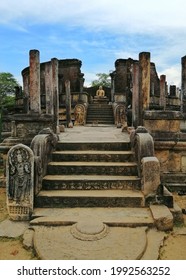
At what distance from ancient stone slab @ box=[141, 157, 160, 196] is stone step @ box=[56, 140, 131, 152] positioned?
1.45 metres

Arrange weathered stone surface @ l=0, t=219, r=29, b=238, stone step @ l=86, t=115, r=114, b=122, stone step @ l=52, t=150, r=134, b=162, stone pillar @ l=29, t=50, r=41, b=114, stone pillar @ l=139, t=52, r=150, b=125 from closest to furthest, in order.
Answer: weathered stone surface @ l=0, t=219, r=29, b=238 → stone step @ l=52, t=150, r=134, b=162 → stone pillar @ l=139, t=52, r=150, b=125 → stone pillar @ l=29, t=50, r=41, b=114 → stone step @ l=86, t=115, r=114, b=122

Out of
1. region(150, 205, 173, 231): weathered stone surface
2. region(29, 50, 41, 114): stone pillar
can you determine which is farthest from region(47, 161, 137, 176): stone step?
region(29, 50, 41, 114): stone pillar

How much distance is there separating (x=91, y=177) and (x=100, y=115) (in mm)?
13859

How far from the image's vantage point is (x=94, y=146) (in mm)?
6039

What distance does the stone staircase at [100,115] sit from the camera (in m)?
17.6

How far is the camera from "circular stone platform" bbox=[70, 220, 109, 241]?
3442mm

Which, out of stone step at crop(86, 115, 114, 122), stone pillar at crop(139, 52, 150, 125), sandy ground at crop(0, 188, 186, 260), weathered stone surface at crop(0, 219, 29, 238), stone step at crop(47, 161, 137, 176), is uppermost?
stone pillar at crop(139, 52, 150, 125)

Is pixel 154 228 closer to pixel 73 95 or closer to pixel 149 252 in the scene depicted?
pixel 149 252

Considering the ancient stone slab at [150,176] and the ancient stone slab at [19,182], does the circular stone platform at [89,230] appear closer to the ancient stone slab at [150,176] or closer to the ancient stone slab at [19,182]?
the ancient stone slab at [19,182]

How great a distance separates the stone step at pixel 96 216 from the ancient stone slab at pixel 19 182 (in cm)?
22

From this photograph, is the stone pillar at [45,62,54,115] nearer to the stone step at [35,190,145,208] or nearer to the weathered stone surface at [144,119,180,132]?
the weathered stone surface at [144,119,180,132]

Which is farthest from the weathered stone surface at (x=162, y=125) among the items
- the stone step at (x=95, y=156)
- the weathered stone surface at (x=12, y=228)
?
the weathered stone surface at (x=12, y=228)

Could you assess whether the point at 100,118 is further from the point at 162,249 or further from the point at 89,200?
the point at 162,249

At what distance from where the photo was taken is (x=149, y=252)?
3.27 meters
